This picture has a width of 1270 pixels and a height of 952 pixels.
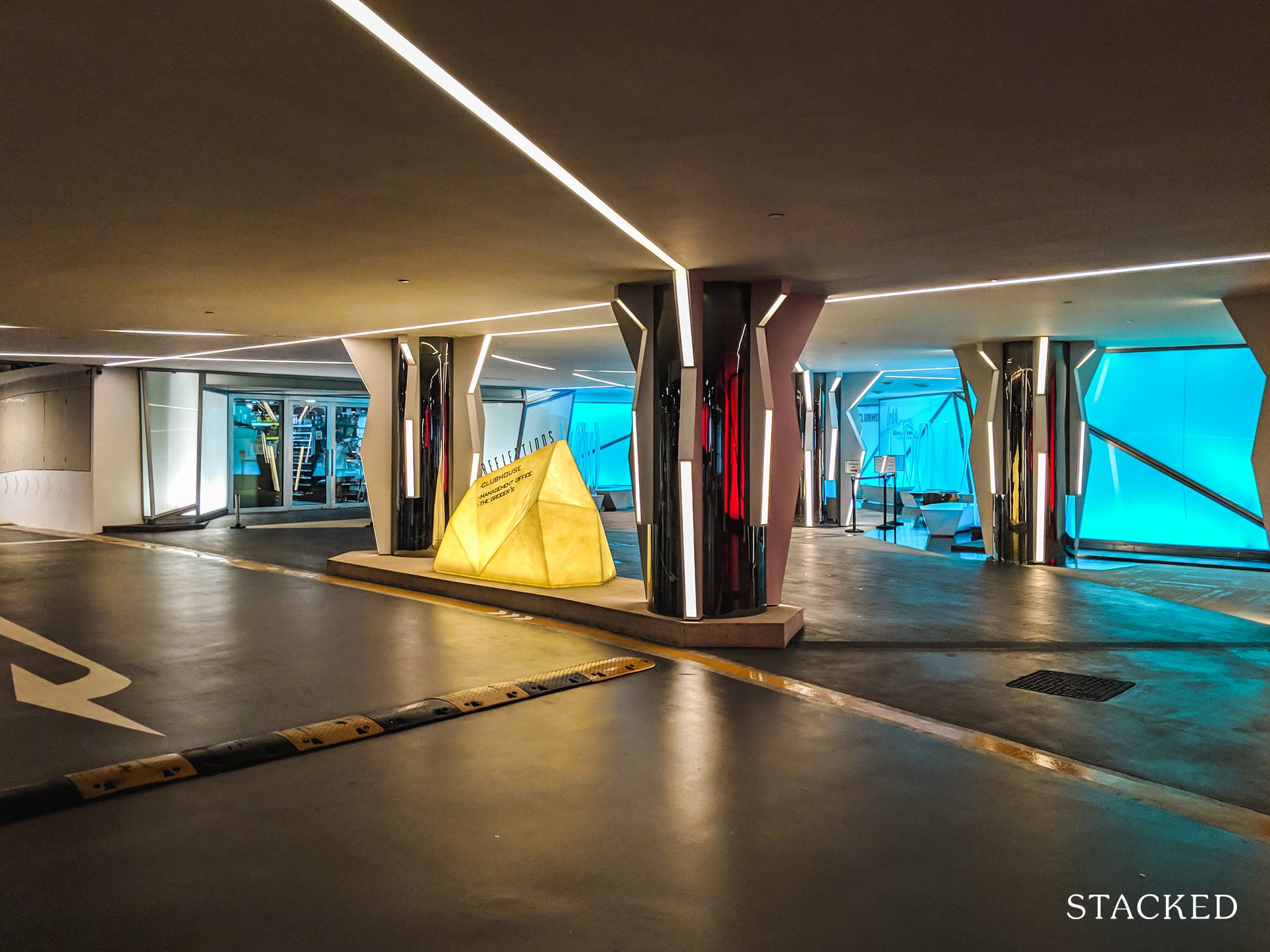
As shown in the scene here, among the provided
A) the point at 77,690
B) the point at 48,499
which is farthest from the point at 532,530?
the point at 48,499

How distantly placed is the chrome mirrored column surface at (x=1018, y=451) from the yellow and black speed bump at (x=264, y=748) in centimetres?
938

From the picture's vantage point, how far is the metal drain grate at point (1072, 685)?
612 centimetres

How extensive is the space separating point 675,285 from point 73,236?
14.9 feet

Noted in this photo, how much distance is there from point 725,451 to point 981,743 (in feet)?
11.4

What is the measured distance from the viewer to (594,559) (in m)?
10.0

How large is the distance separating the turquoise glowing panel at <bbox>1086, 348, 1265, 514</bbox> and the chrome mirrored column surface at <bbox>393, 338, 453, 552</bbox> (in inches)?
510

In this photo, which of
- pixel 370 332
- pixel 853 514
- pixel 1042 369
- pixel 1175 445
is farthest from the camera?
pixel 853 514

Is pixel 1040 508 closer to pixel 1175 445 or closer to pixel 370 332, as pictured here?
pixel 1175 445

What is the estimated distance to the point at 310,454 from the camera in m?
24.3

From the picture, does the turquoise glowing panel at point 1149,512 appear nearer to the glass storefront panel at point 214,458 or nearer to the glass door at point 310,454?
the glass door at point 310,454

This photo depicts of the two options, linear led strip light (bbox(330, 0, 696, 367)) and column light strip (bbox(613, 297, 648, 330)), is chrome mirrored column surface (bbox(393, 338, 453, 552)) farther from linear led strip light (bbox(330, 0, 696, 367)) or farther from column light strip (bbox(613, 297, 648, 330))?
linear led strip light (bbox(330, 0, 696, 367))

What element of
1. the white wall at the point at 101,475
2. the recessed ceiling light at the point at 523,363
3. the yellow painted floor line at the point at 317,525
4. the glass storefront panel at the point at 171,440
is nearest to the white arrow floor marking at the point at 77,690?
the recessed ceiling light at the point at 523,363

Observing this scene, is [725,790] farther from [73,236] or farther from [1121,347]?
[1121,347]

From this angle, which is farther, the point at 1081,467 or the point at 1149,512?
the point at 1149,512
